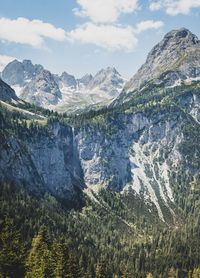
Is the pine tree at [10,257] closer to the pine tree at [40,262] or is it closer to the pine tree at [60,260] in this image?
the pine tree at [40,262]

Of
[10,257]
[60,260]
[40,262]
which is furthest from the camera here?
[40,262]

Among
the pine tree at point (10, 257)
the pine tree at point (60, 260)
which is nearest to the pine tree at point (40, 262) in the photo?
the pine tree at point (60, 260)

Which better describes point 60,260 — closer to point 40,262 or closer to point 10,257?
point 40,262

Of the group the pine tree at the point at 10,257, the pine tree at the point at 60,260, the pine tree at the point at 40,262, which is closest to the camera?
the pine tree at the point at 60,260

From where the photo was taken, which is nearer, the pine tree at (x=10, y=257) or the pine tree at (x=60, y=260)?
the pine tree at (x=60, y=260)

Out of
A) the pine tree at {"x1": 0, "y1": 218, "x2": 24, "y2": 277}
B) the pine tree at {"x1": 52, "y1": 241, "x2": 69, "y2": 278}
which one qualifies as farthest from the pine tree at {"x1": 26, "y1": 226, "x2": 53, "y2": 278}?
the pine tree at {"x1": 0, "y1": 218, "x2": 24, "y2": 277}

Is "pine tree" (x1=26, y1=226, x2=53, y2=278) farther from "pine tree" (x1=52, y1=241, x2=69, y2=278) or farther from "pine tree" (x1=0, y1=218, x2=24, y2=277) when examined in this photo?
"pine tree" (x1=0, y1=218, x2=24, y2=277)

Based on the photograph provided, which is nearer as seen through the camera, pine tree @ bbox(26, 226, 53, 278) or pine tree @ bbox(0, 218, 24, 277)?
pine tree @ bbox(0, 218, 24, 277)

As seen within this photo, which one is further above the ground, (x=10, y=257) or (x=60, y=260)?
(x=60, y=260)

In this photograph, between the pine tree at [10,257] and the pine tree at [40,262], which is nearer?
the pine tree at [10,257]

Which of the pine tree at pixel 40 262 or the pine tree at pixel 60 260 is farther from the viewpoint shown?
the pine tree at pixel 40 262

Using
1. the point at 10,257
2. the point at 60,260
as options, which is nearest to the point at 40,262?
the point at 60,260

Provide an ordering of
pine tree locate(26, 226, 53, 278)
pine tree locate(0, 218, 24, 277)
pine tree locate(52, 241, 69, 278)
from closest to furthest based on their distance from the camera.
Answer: pine tree locate(52, 241, 69, 278) → pine tree locate(0, 218, 24, 277) → pine tree locate(26, 226, 53, 278)

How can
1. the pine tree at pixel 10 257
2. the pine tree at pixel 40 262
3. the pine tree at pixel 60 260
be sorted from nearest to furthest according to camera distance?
the pine tree at pixel 60 260 → the pine tree at pixel 10 257 → the pine tree at pixel 40 262
